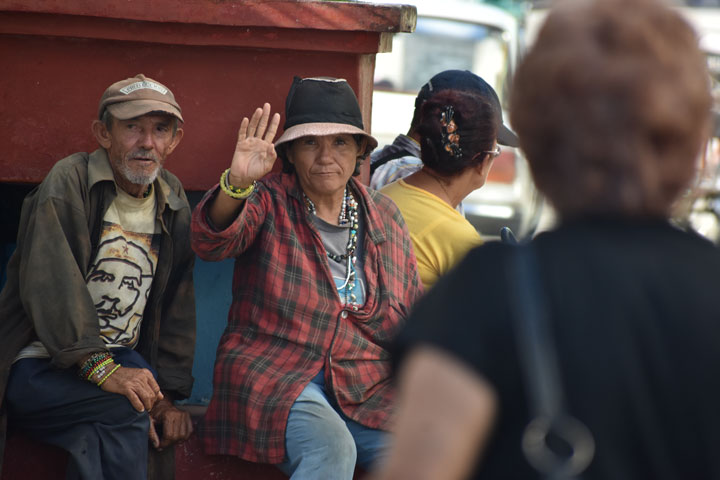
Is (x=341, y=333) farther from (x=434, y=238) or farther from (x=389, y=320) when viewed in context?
(x=434, y=238)

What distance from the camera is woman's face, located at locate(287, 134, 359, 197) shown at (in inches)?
140

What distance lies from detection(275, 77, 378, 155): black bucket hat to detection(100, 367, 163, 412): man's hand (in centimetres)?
99

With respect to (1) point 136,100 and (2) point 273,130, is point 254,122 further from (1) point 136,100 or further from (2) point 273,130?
(1) point 136,100

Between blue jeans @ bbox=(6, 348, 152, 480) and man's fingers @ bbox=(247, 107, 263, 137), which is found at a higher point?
man's fingers @ bbox=(247, 107, 263, 137)

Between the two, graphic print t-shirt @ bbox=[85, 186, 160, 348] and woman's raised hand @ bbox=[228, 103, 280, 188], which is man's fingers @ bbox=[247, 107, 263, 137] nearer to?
woman's raised hand @ bbox=[228, 103, 280, 188]

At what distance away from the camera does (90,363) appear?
3.18m

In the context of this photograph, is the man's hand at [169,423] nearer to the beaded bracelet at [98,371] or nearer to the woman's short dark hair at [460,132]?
the beaded bracelet at [98,371]

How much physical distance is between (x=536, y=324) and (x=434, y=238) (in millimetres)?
2586

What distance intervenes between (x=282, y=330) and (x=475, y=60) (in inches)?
278

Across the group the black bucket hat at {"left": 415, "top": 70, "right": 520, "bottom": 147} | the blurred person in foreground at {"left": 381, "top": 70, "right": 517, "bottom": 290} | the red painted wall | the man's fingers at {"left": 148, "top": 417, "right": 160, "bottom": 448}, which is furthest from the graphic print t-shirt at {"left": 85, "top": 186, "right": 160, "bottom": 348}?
the black bucket hat at {"left": 415, "top": 70, "right": 520, "bottom": 147}

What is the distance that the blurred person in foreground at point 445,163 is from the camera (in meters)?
3.90

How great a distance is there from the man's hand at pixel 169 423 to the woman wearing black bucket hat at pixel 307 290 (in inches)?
3.7

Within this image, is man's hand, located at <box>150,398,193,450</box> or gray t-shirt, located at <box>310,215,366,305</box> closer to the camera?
man's hand, located at <box>150,398,193,450</box>

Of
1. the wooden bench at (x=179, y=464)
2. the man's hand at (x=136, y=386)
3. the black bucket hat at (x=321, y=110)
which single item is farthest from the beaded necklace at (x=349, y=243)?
the man's hand at (x=136, y=386)
